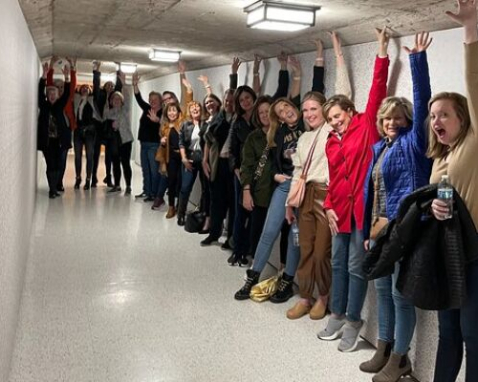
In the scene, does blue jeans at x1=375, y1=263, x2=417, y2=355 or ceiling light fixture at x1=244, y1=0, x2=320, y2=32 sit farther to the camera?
ceiling light fixture at x1=244, y1=0, x2=320, y2=32

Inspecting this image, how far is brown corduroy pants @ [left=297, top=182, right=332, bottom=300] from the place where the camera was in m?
3.29

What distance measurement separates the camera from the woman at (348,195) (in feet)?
9.62

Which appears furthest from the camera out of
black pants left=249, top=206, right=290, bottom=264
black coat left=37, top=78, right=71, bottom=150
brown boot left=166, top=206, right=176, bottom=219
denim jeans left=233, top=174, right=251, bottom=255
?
black coat left=37, top=78, right=71, bottom=150

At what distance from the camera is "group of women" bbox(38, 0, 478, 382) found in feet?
6.79

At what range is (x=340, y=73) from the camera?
11.4 ft

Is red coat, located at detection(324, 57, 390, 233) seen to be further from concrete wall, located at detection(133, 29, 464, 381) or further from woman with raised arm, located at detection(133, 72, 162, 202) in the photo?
woman with raised arm, located at detection(133, 72, 162, 202)

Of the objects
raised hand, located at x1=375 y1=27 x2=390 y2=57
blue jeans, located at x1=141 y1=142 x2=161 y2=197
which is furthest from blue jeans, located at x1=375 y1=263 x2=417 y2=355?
blue jeans, located at x1=141 y1=142 x2=161 y2=197

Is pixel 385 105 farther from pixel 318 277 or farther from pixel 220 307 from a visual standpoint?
pixel 220 307

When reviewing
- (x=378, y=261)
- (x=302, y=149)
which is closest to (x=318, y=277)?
(x=302, y=149)

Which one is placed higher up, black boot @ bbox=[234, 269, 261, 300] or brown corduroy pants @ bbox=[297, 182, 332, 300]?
brown corduroy pants @ bbox=[297, 182, 332, 300]

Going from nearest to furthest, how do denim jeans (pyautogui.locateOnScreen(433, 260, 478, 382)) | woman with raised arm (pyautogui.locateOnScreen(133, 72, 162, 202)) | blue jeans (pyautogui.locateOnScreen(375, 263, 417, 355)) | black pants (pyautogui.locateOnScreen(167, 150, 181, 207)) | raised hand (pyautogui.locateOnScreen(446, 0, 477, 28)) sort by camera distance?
raised hand (pyautogui.locateOnScreen(446, 0, 477, 28)) < denim jeans (pyautogui.locateOnScreen(433, 260, 478, 382)) < blue jeans (pyautogui.locateOnScreen(375, 263, 417, 355)) < black pants (pyautogui.locateOnScreen(167, 150, 181, 207)) < woman with raised arm (pyautogui.locateOnScreen(133, 72, 162, 202))

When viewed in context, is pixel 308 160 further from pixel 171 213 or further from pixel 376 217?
pixel 171 213

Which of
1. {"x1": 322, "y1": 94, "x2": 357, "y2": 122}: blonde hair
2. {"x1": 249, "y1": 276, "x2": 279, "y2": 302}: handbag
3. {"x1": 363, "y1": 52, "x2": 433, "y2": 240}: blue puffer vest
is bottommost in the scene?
{"x1": 249, "y1": 276, "x2": 279, "y2": 302}: handbag

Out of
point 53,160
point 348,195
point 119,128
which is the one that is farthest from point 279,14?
point 119,128
